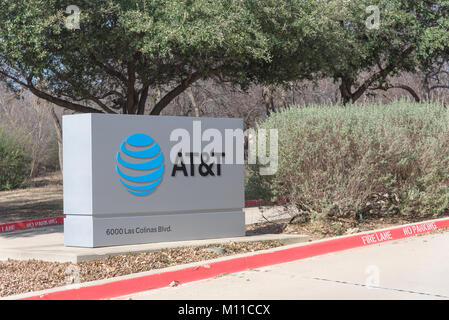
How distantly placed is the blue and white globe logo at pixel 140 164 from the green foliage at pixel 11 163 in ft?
65.1

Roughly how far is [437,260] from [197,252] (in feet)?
11.1

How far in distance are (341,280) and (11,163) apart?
2319cm

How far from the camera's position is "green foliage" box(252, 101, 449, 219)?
10.8 meters

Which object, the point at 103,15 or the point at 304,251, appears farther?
the point at 103,15

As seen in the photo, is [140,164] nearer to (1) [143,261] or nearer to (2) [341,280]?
(1) [143,261]

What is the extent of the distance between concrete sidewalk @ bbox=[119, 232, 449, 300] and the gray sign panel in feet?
6.62

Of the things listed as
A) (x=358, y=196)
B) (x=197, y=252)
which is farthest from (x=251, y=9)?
(x=197, y=252)

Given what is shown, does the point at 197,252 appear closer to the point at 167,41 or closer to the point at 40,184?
the point at 167,41

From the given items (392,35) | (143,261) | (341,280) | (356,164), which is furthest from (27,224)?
(392,35)

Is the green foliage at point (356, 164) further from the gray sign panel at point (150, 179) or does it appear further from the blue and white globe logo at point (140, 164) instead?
the blue and white globe logo at point (140, 164)

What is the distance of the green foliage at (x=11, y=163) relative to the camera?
27469 mm

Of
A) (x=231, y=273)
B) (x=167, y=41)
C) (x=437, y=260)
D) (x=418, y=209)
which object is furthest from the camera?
(x=167, y=41)

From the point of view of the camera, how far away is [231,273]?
7.84m
